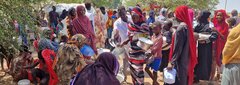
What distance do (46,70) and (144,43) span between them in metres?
1.78

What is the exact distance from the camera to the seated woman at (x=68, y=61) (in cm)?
455

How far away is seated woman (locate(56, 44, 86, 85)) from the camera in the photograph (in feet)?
14.9

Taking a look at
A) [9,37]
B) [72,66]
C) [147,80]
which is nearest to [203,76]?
[147,80]

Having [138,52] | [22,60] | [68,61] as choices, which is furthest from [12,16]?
[138,52]

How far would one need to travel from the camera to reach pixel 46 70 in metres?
5.56

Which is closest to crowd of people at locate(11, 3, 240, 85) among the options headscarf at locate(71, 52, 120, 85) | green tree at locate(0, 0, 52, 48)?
headscarf at locate(71, 52, 120, 85)

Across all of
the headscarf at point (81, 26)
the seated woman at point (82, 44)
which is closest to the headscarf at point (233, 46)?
the seated woman at point (82, 44)

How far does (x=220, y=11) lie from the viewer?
276 inches

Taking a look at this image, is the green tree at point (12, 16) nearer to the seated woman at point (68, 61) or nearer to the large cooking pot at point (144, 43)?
the seated woman at point (68, 61)

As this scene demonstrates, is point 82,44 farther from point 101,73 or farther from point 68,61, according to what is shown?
point 101,73

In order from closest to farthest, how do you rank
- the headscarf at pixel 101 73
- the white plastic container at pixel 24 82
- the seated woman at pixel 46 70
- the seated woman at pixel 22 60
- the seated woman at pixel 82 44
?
the headscarf at pixel 101 73 < the seated woman at pixel 82 44 < the seated woman at pixel 46 70 < the white plastic container at pixel 24 82 < the seated woman at pixel 22 60

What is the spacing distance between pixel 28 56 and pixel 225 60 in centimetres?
367

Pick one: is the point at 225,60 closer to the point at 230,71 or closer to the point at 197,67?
the point at 230,71

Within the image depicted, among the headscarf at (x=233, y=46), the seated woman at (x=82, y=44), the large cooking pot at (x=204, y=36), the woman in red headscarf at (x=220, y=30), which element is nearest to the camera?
the headscarf at (x=233, y=46)
